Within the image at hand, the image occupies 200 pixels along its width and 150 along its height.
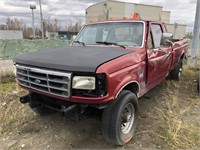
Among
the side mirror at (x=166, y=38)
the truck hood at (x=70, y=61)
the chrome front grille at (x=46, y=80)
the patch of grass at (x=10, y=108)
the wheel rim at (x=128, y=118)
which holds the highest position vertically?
the side mirror at (x=166, y=38)

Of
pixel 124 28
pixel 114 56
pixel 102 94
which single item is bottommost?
pixel 102 94

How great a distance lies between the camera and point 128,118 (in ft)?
10.7

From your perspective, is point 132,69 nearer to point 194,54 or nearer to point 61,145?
point 61,145

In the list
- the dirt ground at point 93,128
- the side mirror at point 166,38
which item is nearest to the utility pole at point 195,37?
the dirt ground at point 93,128

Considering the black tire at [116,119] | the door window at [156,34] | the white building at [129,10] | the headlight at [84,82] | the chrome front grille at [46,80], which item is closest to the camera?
the headlight at [84,82]

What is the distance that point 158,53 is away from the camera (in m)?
4.14

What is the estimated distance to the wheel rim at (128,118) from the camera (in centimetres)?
314

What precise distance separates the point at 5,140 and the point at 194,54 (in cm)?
844

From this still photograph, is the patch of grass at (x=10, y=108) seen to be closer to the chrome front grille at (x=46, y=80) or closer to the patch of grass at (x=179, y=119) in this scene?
the chrome front grille at (x=46, y=80)

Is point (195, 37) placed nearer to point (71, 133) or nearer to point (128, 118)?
point (128, 118)

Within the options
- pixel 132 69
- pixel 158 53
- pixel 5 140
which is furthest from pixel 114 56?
pixel 5 140

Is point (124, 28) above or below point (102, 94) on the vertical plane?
above

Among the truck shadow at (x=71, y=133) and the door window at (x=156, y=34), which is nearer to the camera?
the truck shadow at (x=71, y=133)

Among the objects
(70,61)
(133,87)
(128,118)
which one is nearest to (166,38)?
(133,87)
